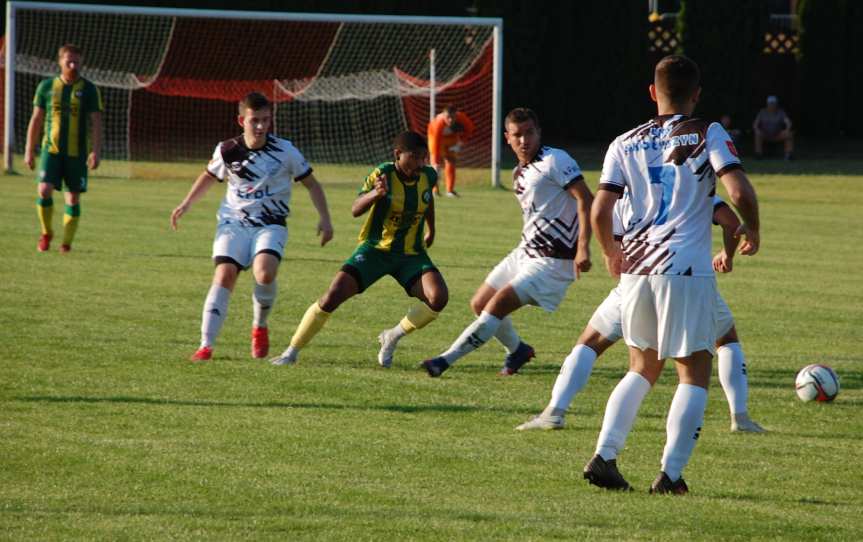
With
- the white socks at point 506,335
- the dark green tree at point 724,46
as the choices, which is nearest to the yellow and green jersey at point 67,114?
the white socks at point 506,335

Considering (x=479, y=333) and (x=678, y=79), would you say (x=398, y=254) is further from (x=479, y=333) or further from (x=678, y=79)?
(x=678, y=79)

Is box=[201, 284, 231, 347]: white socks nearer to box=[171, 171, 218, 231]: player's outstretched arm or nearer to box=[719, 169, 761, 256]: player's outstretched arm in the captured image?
box=[171, 171, 218, 231]: player's outstretched arm

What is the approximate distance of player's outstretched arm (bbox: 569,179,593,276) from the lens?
832cm

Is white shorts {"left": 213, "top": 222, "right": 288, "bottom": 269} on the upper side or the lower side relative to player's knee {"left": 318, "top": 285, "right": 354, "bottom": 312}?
upper

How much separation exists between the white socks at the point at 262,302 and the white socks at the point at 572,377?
2.86 meters

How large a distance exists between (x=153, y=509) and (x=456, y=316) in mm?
6537

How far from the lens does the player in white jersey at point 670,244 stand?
602 centimetres

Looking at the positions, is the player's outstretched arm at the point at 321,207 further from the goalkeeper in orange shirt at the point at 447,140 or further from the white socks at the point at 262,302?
the goalkeeper in orange shirt at the point at 447,140

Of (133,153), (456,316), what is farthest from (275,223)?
(133,153)

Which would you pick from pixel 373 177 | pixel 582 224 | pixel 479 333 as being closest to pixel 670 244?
pixel 582 224

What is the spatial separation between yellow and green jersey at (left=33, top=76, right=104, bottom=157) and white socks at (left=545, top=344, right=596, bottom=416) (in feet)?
30.1

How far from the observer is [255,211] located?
984cm

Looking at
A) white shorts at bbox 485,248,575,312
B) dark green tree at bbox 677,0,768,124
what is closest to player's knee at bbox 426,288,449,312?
white shorts at bbox 485,248,575,312

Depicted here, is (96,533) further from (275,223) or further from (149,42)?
(149,42)
